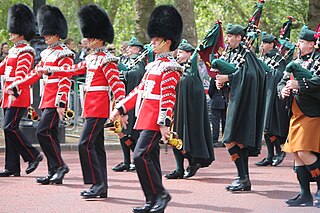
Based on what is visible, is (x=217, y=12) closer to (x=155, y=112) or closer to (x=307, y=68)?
(x=307, y=68)

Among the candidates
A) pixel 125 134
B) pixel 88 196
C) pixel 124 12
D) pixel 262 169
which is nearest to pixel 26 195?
pixel 88 196

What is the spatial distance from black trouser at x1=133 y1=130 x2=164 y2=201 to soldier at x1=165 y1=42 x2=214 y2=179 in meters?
3.26

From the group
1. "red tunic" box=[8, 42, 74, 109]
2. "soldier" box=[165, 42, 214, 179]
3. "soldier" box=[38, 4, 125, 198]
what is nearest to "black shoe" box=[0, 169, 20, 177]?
"red tunic" box=[8, 42, 74, 109]

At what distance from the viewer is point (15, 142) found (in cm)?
1193

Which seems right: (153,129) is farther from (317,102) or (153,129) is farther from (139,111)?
(317,102)

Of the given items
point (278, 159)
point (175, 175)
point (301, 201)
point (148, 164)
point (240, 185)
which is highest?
point (148, 164)

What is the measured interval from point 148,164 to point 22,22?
14.5 feet

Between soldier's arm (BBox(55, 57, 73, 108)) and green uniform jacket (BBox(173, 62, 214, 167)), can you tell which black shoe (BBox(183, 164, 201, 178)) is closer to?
green uniform jacket (BBox(173, 62, 214, 167))

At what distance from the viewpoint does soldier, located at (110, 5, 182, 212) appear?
341 inches

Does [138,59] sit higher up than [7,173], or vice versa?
[138,59]

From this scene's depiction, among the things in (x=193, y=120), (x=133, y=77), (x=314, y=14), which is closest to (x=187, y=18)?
(x=314, y=14)

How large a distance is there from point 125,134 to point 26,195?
3.13 meters

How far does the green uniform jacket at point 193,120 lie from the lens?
1206 centimetres

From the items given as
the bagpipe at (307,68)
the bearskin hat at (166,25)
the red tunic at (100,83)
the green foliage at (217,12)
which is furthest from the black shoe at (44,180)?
the green foliage at (217,12)
